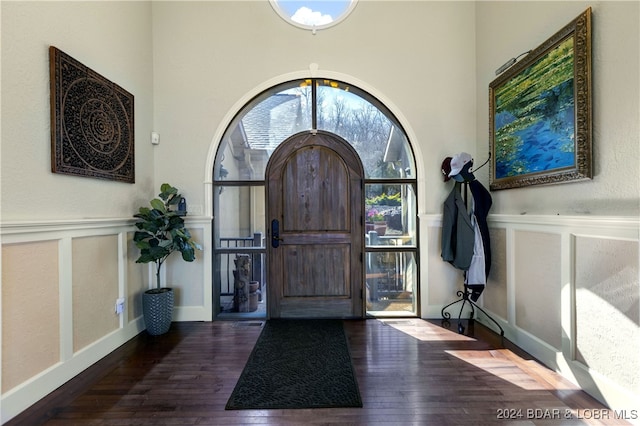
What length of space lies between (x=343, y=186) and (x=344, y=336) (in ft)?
5.17

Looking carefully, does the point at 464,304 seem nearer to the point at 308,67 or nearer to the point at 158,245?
the point at 308,67

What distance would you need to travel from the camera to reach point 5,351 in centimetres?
170

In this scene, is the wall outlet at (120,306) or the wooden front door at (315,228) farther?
the wooden front door at (315,228)

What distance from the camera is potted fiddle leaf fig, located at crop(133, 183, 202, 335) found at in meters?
2.71

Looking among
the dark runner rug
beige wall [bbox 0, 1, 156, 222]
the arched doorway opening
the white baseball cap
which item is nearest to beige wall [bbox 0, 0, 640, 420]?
beige wall [bbox 0, 1, 156, 222]

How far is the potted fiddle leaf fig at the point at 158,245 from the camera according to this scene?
2705mm

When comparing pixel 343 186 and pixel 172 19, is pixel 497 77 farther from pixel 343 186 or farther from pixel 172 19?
pixel 172 19

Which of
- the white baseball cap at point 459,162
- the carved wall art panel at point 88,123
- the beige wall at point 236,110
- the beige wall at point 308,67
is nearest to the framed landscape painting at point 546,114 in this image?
the beige wall at point 236,110

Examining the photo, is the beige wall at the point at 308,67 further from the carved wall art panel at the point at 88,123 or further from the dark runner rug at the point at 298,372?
the dark runner rug at the point at 298,372

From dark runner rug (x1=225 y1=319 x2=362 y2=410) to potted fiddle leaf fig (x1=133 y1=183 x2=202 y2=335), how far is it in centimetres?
101

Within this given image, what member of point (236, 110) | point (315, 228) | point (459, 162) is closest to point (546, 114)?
point (459, 162)

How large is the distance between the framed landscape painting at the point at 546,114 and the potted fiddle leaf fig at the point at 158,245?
3125 millimetres

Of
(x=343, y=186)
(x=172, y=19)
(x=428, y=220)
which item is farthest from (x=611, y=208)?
(x=172, y=19)

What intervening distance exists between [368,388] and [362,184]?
2.01m
